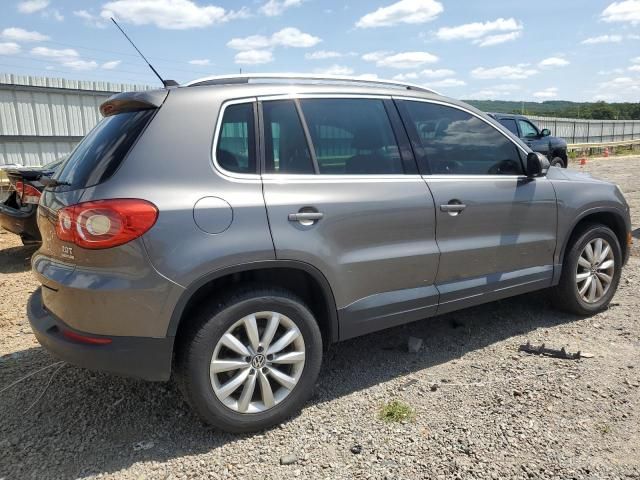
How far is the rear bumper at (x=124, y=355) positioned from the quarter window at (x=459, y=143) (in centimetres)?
205

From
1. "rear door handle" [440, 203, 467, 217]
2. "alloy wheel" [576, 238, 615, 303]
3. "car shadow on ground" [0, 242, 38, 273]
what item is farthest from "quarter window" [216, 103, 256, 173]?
"car shadow on ground" [0, 242, 38, 273]

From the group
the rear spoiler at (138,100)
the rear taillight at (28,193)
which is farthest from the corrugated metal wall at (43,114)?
the rear spoiler at (138,100)

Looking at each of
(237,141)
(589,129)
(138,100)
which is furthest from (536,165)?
(589,129)

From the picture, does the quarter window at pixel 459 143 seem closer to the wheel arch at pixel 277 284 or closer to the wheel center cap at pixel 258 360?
the wheel arch at pixel 277 284

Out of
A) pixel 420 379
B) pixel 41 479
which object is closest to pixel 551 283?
pixel 420 379

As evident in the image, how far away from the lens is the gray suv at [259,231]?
2533 millimetres

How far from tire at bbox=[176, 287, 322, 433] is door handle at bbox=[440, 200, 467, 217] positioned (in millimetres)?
1201

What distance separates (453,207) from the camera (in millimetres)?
3521

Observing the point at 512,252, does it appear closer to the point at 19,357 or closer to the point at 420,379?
the point at 420,379

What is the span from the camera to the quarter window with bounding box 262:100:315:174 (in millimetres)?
2916

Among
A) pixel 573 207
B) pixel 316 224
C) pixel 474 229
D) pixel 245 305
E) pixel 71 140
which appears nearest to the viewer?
pixel 245 305

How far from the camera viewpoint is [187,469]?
2637 millimetres

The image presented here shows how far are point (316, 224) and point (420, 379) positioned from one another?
1375 millimetres

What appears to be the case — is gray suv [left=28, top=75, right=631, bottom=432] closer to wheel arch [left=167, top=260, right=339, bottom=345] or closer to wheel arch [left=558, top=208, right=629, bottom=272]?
wheel arch [left=167, top=260, right=339, bottom=345]
